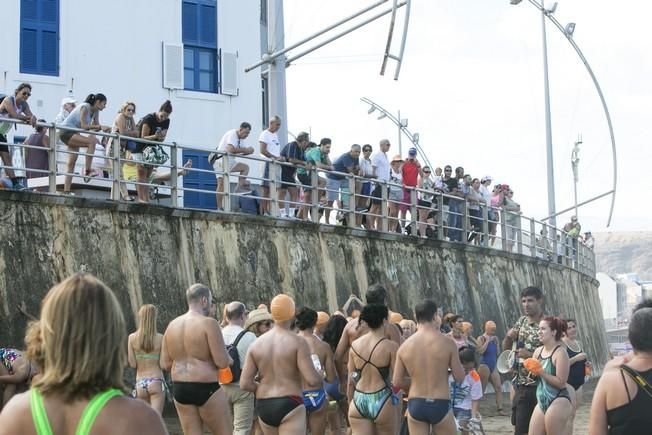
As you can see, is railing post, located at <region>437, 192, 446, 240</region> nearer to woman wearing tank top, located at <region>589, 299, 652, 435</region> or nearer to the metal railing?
the metal railing

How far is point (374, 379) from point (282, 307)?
1.43 m

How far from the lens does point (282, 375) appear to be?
10844 mm

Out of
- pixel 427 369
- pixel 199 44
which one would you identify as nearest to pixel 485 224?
pixel 199 44

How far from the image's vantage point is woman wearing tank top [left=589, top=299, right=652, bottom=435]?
625cm

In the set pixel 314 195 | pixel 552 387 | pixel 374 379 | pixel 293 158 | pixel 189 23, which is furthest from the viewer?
pixel 189 23

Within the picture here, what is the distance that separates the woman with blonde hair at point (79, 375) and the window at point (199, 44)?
82.2 feet

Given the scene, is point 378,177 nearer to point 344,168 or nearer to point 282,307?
point 344,168

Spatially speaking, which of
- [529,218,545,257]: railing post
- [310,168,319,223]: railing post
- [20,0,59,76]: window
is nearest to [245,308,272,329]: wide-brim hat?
[310,168,319,223]: railing post

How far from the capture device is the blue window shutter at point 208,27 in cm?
2927

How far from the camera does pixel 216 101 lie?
1150 inches

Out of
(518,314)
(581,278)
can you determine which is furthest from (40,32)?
(581,278)

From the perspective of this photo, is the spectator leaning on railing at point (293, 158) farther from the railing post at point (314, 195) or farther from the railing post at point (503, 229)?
the railing post at point (503, 229)

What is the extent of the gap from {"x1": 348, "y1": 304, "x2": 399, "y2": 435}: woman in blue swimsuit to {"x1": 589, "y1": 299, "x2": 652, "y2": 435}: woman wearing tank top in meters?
5.34

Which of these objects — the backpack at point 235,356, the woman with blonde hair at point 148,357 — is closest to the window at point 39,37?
the woman with blonde hair at point 148,357
